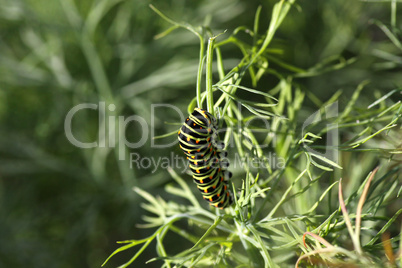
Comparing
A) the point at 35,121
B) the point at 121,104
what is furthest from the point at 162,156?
the point at 35,121

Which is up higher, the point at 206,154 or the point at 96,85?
the point at 96,85

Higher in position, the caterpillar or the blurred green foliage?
the blurred green foliage

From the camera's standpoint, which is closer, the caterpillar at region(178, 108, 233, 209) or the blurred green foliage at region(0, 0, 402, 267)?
the caterpillar at region(178, 108, 233, 209)

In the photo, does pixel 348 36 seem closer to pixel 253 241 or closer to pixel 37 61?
pixel 253 241

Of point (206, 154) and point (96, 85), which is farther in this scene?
point (96, 85)
